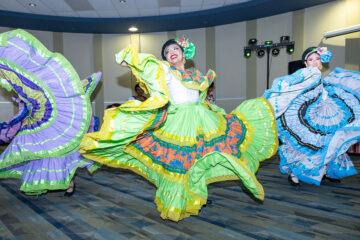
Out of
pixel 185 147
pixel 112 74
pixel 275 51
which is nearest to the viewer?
pixel 185 147

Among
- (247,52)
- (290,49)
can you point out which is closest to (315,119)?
(290,49)

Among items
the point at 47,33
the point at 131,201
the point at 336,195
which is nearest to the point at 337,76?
the point at 336,195

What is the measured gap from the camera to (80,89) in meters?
1.72

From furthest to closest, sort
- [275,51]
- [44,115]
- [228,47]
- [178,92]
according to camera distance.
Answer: [228,47]
[275,51]
[44,115]
[178,92]

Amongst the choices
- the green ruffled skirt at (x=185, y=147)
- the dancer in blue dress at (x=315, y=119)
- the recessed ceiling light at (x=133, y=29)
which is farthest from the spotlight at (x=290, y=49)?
the green ruffled skirt at (x=185, y=147)

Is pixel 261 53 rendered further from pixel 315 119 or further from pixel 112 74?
pixel 112 74

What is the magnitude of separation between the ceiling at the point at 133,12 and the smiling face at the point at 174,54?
3.43m

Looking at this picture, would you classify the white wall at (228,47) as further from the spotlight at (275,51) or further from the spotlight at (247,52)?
the spotlight at (247,52)

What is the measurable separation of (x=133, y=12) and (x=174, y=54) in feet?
13.3

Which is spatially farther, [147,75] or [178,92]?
[178,92]

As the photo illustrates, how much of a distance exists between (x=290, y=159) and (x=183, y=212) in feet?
4.24

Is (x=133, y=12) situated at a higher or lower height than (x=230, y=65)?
higher

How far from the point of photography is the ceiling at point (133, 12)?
484 centimetres

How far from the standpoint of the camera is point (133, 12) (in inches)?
210
